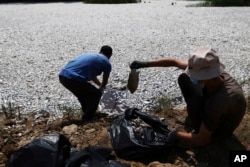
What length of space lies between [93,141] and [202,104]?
110 centimetres

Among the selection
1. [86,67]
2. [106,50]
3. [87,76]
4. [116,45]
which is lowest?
[116,45]

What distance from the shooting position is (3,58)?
758 cm

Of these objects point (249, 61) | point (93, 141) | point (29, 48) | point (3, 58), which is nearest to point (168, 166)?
point (93, 141)

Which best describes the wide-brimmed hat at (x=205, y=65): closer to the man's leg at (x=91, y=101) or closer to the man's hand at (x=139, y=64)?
the man's hand at (x=139, y=64)

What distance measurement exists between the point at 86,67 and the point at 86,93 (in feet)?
1.04

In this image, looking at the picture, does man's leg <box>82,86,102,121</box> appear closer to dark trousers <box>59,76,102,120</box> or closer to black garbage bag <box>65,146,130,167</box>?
dark trousers <box>59,76,102,120</box>

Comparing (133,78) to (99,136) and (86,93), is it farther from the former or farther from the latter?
(99,136)

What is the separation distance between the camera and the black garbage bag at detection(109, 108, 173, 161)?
3.23 meters

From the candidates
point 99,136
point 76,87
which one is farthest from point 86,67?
point 99,136

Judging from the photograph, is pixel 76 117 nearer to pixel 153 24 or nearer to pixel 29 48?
pixel 29 48

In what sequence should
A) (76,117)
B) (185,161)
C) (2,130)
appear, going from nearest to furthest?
(185,161) → (2,130) → (76,117)

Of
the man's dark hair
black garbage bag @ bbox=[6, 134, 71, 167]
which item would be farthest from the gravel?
black garbage bag @ bbox=[6, 134, 71, 167]

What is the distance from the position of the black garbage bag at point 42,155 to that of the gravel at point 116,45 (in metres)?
1.93

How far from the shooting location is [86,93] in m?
4.61
